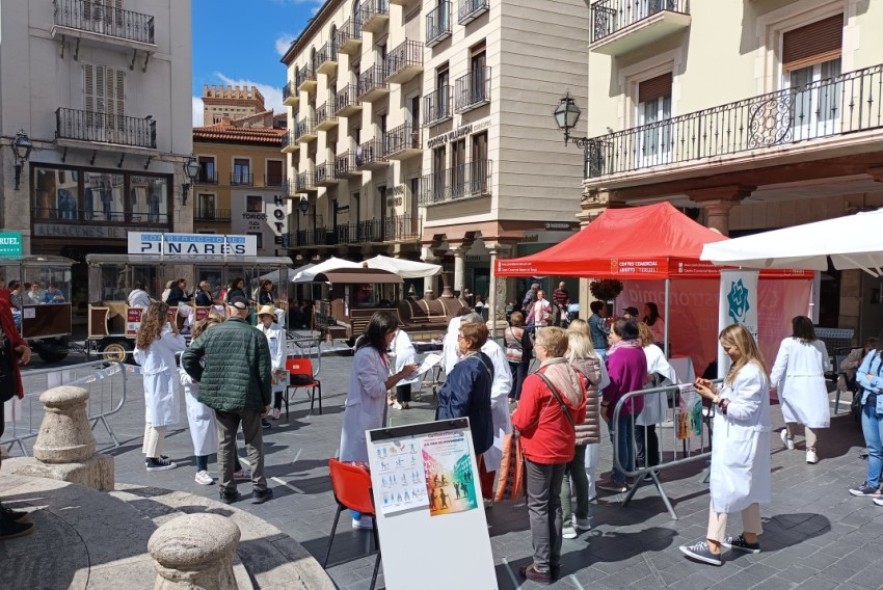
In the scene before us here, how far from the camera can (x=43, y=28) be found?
2136cm

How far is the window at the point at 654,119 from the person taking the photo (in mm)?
15266

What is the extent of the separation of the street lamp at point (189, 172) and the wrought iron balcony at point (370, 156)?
8258mm

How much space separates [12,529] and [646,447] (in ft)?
16.3

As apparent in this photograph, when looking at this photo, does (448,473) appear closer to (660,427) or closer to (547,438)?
(547,438)

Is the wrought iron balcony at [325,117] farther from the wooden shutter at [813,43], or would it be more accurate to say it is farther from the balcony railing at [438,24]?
the wooden shutter at [813,43]

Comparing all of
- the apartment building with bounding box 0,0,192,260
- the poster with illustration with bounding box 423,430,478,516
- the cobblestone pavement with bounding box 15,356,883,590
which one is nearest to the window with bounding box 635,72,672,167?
the cobblestone pavement with bounding box 15,356,883,590

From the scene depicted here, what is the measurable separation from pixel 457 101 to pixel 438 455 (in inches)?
829

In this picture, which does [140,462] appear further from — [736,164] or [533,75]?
[533,75]

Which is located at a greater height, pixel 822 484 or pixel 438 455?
pixel 438 455

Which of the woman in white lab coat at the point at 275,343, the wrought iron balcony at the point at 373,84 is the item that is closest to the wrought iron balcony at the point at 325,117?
the wrought iron balcony at the point at 373,84

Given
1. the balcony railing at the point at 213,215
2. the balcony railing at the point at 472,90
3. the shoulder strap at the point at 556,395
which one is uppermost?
the balcony railing at the point at 472,90

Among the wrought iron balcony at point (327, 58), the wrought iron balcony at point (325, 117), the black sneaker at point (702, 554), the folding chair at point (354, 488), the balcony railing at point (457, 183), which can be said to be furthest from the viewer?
the wrought iron balcony at point (327, 58)

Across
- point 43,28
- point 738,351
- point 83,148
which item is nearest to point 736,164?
point 738,351

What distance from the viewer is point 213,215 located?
146 feet
